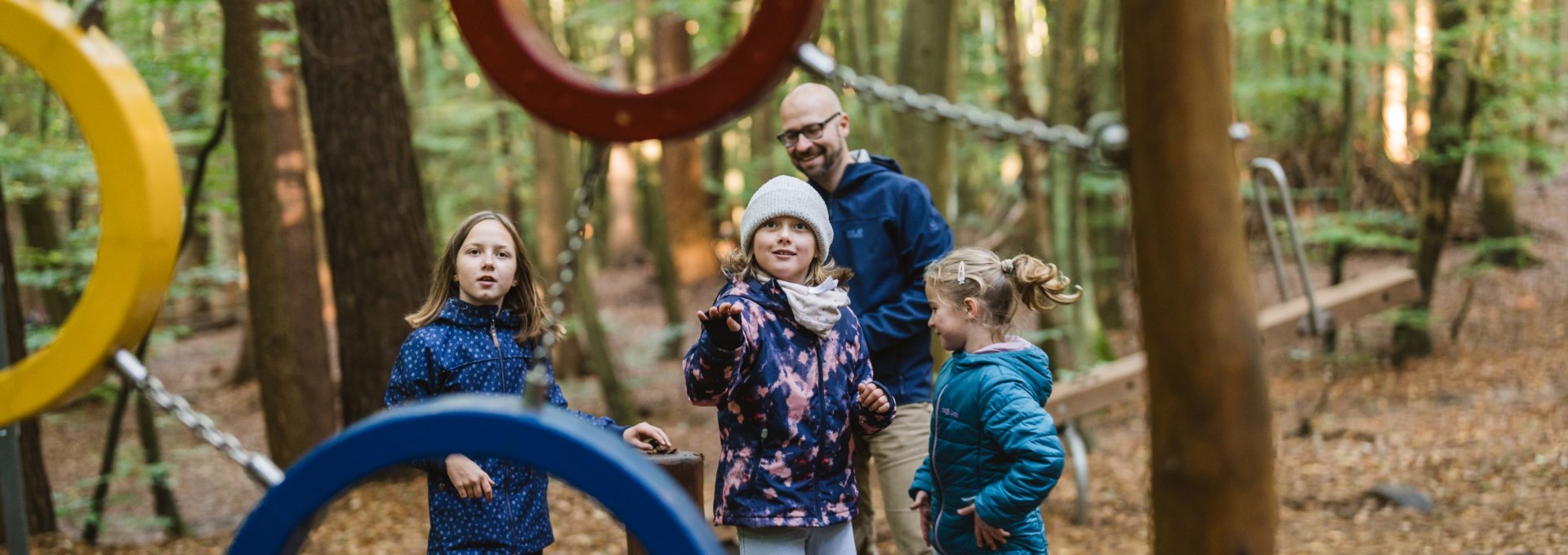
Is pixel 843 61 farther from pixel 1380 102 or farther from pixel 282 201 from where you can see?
pixel 1380 102

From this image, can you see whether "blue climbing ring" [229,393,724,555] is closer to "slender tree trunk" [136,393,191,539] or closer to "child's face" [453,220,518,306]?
"child's face" [453,220,518,306]

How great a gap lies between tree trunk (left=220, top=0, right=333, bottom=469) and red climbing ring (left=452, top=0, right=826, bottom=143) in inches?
193

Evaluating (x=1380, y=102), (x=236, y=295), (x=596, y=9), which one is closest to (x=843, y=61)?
(x=596, y=9)

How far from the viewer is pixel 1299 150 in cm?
1536

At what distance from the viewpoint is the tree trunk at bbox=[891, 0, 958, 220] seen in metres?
6.99

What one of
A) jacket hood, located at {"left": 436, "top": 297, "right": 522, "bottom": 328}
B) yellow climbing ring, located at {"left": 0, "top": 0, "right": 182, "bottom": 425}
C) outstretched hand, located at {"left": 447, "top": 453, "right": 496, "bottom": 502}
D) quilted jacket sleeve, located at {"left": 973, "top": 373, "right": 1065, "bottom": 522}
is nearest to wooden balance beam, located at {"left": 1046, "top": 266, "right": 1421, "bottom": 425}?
quilted jacket sleeve, located at {"left": 973, "top": 373, "right": 1065, "bottom": 522}

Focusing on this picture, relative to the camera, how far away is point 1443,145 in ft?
30.8

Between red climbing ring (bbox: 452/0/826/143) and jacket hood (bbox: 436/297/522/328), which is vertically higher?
red climbing ring (bbox: 452/0/826/143)

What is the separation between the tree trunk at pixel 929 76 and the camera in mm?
6988

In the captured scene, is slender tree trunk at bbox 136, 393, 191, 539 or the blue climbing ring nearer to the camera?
the blue climbing ring

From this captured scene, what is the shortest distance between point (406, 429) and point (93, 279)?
2.28ft

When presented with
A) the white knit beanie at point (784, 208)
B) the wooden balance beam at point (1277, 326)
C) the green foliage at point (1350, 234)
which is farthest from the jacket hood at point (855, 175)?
the green foliage at point (1350, 234)

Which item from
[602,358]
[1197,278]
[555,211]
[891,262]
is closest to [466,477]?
[891,262]

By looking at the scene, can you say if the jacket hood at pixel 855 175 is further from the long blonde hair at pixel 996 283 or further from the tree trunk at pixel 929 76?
the tree trunk at pixel 929 76
